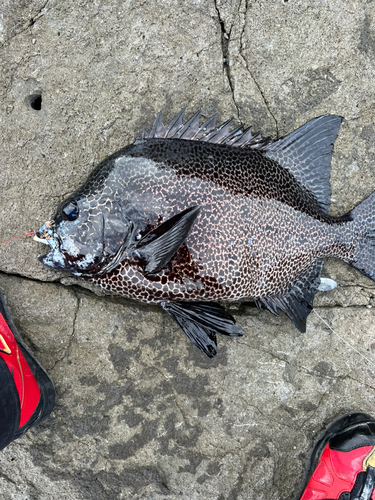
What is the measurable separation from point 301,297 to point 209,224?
0.96 m

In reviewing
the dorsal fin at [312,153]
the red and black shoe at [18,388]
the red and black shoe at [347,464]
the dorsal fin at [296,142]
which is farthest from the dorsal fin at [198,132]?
the red and black shoe at [347,464]

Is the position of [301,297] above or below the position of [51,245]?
below

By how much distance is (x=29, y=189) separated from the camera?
288cm

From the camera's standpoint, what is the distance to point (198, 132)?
269 centimetres

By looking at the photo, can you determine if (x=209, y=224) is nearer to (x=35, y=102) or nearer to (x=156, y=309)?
(x=156, y=309)

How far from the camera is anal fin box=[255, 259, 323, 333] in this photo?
292cm

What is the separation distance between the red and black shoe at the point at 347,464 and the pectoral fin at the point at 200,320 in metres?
1.34

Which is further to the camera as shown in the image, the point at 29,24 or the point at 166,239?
the point at 29,24

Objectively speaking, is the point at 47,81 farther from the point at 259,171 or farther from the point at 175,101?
the point at 259,171

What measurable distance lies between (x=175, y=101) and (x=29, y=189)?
1306 mm

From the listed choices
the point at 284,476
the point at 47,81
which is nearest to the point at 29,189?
the point at 47,81

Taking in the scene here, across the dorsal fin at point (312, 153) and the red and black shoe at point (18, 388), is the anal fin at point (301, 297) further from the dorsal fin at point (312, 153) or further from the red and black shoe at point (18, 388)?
the red and black shoe at point (18, 388)

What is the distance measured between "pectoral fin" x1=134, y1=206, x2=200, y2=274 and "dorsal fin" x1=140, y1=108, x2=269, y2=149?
1.92ft

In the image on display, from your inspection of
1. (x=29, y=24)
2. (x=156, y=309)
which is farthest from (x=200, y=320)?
(x=29, y=24)
